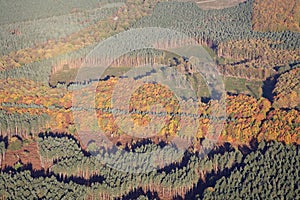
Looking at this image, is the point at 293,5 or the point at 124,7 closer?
the point at 293,5

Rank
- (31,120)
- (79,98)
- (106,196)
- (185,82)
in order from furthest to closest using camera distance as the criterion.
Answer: (185,82) → (79,98) → (31,120) → (106,196)

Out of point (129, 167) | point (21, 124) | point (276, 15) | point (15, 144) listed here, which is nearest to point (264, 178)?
point (129, 167)

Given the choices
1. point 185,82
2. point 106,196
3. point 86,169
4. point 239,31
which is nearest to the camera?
point 106,196

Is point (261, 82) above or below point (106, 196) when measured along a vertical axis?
above

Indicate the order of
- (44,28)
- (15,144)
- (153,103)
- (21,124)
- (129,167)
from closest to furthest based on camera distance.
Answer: (129,167) < (15,144) < (21,124) < (153,103) < (44,28)

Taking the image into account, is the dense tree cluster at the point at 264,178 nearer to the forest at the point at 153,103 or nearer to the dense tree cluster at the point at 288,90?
the forest at the point at 153,103

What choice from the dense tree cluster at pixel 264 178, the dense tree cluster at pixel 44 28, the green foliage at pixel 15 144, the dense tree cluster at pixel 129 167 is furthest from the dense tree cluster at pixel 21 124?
the dense tree cluster at pixel 44 28

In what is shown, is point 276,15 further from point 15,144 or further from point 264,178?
point 15,144

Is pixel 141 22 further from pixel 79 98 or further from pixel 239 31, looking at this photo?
pixel 79 98

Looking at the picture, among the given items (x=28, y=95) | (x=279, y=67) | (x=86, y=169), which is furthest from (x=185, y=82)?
(x=86, y=169)
